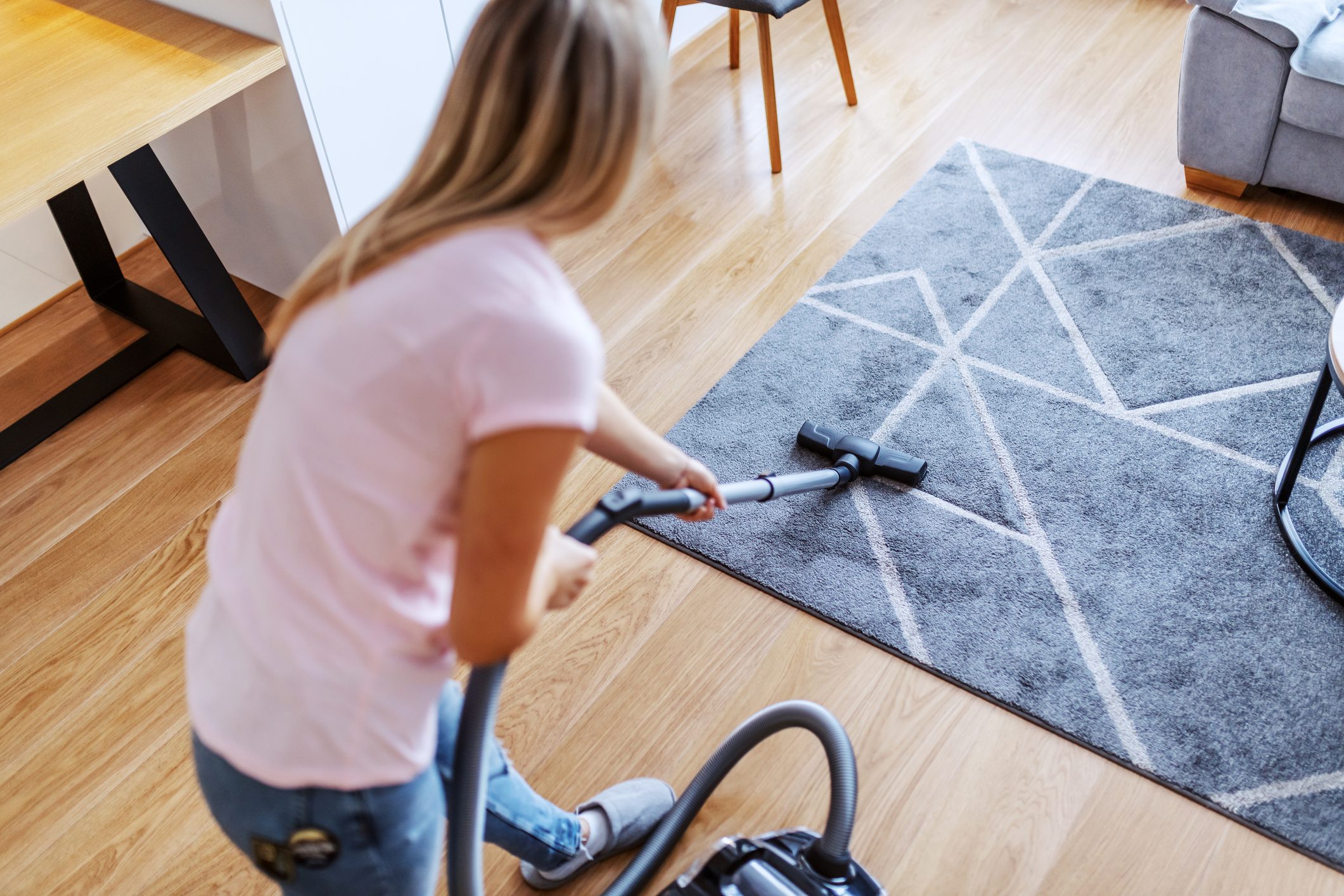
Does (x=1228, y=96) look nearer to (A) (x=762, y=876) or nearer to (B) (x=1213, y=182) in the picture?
(B) (x=1213, y=182)

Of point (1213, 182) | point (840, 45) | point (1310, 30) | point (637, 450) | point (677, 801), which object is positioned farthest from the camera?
point (840, 45)

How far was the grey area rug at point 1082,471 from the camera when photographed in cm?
180

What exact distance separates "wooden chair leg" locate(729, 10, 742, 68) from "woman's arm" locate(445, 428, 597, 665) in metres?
2.82

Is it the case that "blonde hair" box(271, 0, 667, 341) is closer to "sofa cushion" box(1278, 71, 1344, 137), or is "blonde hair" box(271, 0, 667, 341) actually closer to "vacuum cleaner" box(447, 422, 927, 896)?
"vacuum cleaner" box(447, 422, 927, 896)

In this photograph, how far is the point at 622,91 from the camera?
30.0 inches

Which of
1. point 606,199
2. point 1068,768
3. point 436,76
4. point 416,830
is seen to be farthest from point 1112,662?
point 436,76

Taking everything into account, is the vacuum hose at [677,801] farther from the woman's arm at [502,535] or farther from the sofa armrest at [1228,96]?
the sofa armrest at [1228,96]

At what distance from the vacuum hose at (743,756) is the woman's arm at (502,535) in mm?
554

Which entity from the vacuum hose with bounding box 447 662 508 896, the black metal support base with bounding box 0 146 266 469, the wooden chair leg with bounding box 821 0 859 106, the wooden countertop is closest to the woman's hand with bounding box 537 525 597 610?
the vacuum hose with bounding box 447 662 508 896

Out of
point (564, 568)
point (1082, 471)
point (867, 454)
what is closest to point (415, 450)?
point (564, 568)

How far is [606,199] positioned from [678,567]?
1.32 m

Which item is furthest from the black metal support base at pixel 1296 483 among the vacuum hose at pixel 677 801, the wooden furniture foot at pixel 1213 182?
the vacuum hose at pixel 677 801

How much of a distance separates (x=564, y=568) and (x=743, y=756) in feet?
2.24

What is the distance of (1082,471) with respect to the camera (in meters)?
2.17
